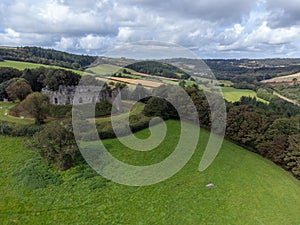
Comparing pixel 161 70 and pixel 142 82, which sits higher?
pixel 161 70

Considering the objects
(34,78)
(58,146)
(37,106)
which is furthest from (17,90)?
(58,146)

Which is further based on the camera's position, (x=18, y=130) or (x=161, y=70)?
(x=161, y=70)

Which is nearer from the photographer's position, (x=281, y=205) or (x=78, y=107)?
(x=281, y=205)

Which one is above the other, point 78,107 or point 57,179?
point 78,107

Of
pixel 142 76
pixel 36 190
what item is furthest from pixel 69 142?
pixel 142 76

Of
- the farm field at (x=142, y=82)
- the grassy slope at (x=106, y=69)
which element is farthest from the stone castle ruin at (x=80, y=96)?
the farm field at (x=142, y=82)

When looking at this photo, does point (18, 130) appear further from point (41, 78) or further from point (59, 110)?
point (41, 78)

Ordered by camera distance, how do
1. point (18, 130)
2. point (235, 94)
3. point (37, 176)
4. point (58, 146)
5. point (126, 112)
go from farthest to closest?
point (235, 94), point (126, 112), point (18, 130), point (58, 146), point (37, 176)

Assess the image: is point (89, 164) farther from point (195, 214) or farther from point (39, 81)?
point (39, 81)
